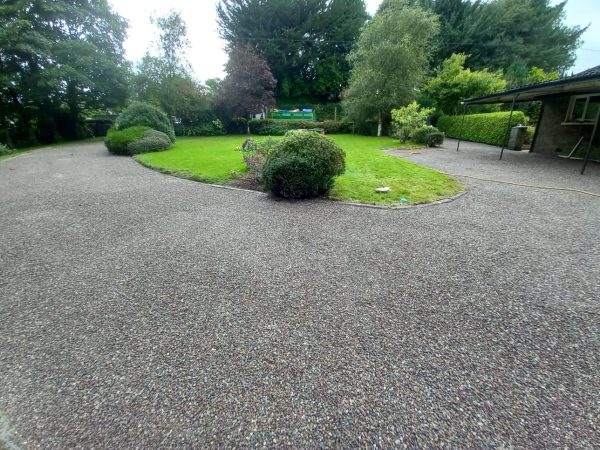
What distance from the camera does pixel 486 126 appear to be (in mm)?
15500

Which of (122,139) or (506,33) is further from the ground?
(506,33)

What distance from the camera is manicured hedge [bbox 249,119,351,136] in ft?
80.5

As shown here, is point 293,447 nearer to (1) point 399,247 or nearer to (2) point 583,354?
(2) point 583,354

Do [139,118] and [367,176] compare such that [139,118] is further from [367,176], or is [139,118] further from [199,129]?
[367,176]

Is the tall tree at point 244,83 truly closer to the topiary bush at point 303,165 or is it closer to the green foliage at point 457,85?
the green foliage at point 457,85

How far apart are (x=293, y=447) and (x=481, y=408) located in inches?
44.8

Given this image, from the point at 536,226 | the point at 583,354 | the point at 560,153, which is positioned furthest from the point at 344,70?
the point at 583,354

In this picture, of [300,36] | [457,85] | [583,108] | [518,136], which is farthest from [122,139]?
[300,36]

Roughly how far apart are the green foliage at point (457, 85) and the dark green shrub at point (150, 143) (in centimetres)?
1996

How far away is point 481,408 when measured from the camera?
1.64 meters

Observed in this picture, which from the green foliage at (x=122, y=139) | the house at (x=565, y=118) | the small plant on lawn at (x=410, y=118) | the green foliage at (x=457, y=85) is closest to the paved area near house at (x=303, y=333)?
the house at (x=565, y=118)

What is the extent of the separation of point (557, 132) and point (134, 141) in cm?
1850

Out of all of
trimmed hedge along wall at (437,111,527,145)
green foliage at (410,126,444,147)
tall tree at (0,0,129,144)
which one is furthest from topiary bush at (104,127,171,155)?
trimmed hedge along wall at (437,111,527,145)

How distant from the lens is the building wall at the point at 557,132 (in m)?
10.1
